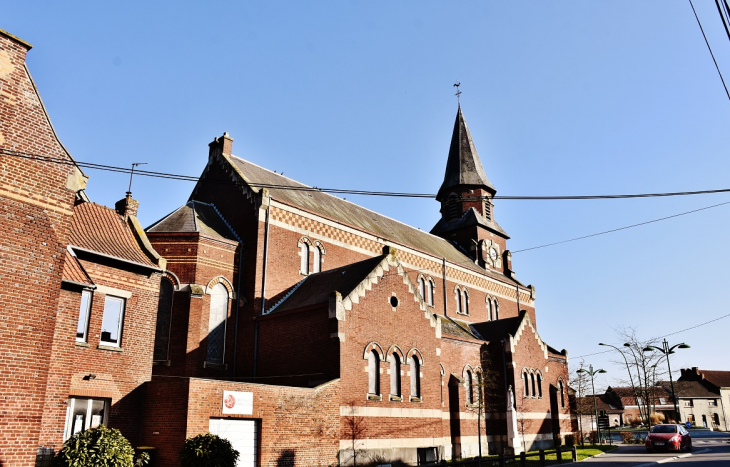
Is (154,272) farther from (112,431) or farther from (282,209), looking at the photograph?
(282,209)

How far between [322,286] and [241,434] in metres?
9.66

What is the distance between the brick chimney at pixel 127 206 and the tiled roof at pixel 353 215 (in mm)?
6380

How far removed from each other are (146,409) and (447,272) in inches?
997

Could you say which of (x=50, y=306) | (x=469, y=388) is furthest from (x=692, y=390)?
→ (x=50, y=306)

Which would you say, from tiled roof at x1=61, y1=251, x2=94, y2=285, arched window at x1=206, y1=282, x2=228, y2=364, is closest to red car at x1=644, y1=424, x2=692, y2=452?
arched window at x1=206, y1=282, x2=228, y2=364

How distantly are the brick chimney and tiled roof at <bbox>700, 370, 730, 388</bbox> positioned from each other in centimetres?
10088

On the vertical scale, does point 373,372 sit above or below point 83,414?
above

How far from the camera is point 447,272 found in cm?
4050

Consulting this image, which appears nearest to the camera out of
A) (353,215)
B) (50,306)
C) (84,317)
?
(50,306)

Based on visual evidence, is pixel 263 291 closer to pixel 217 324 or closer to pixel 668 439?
pixel 217 324

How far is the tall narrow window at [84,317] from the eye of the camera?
18.9 metres

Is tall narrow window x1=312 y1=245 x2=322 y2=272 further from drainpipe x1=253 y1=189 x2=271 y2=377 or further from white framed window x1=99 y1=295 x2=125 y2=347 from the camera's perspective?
white framed window x1=99 y1=295 x2=125 y2=347

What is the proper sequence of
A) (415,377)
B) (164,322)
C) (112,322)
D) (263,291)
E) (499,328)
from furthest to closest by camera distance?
(499,328), (263,291), (415,377), (164,322), (112,322)

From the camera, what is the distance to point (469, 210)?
50406 mm
